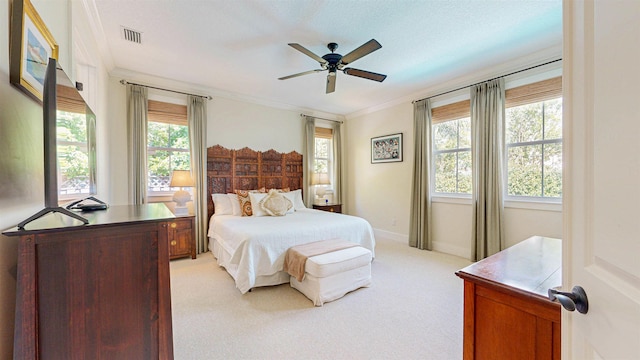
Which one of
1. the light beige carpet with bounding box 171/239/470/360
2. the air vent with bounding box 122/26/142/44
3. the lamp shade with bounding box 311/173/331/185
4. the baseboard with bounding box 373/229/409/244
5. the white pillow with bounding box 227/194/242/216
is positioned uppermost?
the air vent with bounding box 122/26/142/44

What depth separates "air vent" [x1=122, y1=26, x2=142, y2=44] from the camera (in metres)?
2.62

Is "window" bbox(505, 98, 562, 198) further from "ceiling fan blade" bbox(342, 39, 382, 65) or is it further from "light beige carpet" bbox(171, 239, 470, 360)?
"ceiling fan blade" bbox(342, 39, 382, 65)

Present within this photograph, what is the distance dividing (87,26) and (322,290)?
3309 mm

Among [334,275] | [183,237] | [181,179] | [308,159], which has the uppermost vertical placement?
[308,159]

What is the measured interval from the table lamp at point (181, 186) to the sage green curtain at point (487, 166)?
4.27m

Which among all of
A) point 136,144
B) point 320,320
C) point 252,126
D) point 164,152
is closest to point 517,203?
point 320,320

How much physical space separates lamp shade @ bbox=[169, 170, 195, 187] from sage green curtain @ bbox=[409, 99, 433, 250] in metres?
3.70

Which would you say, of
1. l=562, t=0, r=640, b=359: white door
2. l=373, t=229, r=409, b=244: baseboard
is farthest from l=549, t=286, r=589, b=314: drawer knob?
l=373, t=229, r=409, b=244: baseboard

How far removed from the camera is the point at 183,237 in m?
3.74

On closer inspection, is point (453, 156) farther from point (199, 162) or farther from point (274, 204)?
point (199, 162)

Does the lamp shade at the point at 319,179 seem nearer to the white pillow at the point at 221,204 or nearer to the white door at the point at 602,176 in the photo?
the white pillow at the point at 221,204

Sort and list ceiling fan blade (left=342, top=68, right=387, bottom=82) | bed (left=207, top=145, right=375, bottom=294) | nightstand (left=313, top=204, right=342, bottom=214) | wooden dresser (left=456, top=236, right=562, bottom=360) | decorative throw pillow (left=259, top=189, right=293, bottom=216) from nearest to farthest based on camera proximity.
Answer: wooden dresser (left=456, top=236, right=562, bottom=360) → bed (left=207, top=145, right=375, bottom=294) → ceiling fan blade (left=342, top=68, right=387, bottom=82) → decorative throw pillow (left=259, top=189, right=293, bottom=216) → nightstand (left=313, top=204, right=342, bottom=214)

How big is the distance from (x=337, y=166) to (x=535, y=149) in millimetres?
3532

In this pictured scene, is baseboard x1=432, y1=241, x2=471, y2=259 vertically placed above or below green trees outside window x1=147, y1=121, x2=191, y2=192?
below
